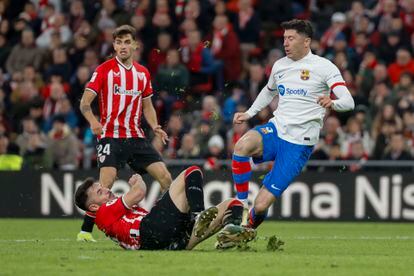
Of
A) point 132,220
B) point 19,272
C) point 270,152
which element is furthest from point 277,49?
point 19,272

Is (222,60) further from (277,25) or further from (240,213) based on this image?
(240,213)

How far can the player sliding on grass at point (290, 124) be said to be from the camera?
1268 cm

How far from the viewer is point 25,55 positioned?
2405 cm

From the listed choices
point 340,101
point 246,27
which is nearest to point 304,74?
point 340,101

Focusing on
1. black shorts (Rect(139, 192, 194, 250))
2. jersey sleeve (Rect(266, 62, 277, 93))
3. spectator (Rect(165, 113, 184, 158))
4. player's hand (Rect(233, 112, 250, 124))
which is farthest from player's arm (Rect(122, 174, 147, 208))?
spectator (Rect(165, 113, 184, 158))

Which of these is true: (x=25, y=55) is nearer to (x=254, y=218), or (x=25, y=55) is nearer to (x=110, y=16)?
(x=110, y=16)

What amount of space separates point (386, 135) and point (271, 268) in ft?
34.9

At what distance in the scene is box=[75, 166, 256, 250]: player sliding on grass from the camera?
11344 mm

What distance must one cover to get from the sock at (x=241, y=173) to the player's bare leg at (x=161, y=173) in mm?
1465

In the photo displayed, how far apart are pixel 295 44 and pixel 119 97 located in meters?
2.35

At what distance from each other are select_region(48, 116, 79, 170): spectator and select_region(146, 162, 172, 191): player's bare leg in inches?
281

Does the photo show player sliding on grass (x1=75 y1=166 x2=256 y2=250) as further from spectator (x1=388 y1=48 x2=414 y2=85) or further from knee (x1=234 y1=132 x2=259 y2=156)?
spectator (x1=388 y1=48 x2=414 y2=85)

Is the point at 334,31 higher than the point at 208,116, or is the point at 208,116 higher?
the point at 334,31

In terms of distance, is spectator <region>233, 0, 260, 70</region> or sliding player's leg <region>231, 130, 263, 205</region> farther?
spectator <region>233, 0, 260, 70</region>
